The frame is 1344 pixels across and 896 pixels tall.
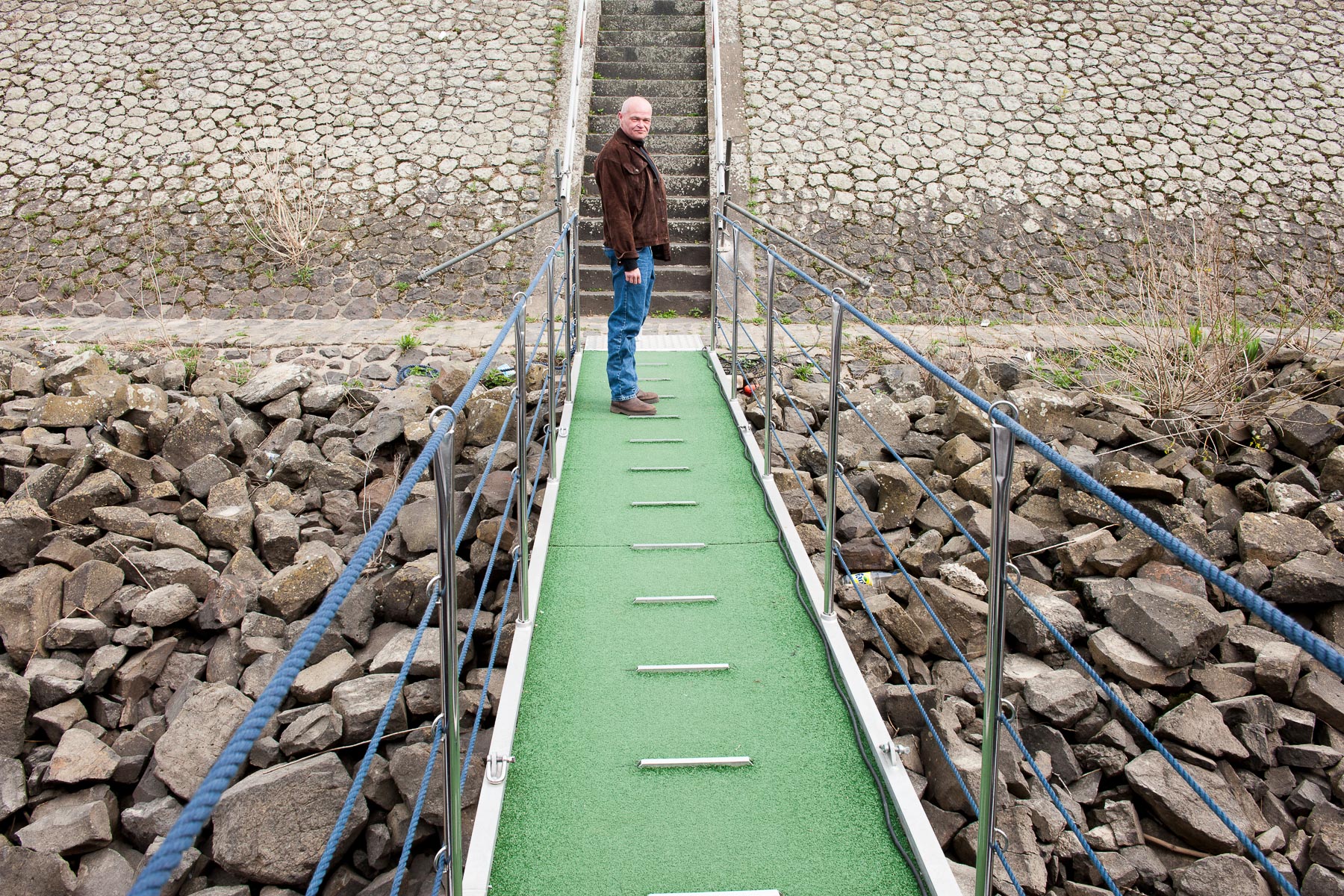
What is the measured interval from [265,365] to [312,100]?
450cm

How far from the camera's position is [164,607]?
3875 mm

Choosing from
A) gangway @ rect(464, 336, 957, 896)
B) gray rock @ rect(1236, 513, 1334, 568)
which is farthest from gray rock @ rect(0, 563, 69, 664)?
gray rock @ rect(1236, 513, 1334, 568)

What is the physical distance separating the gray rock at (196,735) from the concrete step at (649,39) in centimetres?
920

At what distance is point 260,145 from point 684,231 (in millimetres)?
4675

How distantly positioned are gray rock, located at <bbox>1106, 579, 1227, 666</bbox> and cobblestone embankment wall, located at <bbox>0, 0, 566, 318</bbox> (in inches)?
237

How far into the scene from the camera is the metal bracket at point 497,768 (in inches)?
95.0

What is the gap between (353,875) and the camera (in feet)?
8.81

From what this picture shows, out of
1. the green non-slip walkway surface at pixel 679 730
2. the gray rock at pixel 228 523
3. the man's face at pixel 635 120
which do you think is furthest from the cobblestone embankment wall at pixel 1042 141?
the gray rock at pixel 228 523

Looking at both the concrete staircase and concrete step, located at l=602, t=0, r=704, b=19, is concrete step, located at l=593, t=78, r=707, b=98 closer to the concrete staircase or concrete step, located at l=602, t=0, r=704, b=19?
the concrete staircase

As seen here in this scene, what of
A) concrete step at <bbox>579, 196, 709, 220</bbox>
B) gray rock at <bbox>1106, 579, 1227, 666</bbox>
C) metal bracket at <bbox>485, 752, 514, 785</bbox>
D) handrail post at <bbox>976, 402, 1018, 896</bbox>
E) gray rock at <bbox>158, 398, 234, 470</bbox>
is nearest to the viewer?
handrail post at <bbox>976, 402, 1018, 896</bbox>

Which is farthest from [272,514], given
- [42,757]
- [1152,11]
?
[1152,11]

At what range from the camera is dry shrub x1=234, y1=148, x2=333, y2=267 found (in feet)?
27.8

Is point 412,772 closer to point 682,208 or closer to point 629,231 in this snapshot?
point 629,231

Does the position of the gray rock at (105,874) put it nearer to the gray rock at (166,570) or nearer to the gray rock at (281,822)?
the gray rock at (281,822)
